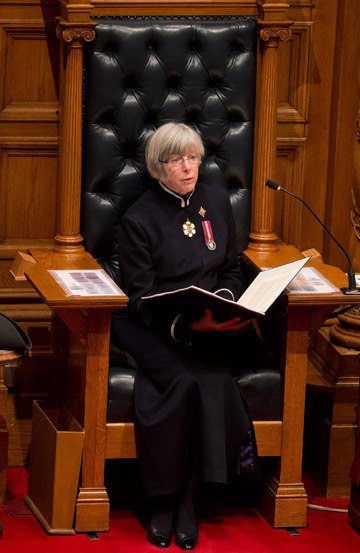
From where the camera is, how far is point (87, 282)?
4043 millimetres

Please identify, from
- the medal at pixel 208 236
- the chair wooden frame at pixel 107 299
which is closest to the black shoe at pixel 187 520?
the chair wooden frame at pixel 107 299

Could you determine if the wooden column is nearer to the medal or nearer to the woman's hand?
the medal

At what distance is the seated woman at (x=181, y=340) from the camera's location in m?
4.02

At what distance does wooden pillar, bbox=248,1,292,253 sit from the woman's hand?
58cm

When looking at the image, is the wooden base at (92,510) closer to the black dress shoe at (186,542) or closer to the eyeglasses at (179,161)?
the black dress shoe at (186,542)

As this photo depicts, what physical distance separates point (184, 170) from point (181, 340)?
1.82ft

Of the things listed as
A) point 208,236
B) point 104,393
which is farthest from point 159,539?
point 208,236

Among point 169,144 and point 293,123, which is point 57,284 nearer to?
point 169,144

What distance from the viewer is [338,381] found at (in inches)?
175

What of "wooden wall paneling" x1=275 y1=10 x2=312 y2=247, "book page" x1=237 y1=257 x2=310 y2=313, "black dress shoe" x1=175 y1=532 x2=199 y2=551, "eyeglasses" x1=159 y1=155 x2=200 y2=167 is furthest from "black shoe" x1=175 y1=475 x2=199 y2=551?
"wooden wall paneling" x1=275 y1=10 x2=312 y2=247

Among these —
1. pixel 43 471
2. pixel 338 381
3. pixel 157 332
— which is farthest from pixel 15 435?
pixel 338 381

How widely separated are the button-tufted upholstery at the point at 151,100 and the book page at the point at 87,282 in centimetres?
30

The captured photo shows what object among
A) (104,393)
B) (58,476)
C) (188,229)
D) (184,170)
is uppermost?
(184,170)

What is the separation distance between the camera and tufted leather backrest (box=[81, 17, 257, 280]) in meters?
4.36
